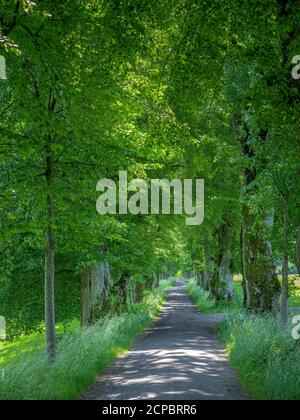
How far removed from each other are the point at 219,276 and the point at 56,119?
96.5 ft

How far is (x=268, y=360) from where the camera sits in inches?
408

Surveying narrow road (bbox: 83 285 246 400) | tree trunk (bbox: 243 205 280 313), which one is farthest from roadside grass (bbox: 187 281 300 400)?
tree trunk (bbox: 243 205 280 313)

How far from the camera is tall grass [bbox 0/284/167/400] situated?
30.6ft

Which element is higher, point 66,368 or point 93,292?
point 93,292

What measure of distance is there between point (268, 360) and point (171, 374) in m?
2.80

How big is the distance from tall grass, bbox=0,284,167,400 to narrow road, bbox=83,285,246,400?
34 centimetres

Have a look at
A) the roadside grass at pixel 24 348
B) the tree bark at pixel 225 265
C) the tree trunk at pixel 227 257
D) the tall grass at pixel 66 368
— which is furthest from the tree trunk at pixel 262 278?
the tree trunk at pixel 227 257

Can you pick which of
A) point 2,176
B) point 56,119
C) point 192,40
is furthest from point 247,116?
point 2,176

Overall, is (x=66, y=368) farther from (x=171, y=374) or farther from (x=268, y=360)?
(x=268, y=360)

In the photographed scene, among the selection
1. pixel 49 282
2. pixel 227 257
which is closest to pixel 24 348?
pixel 49 282

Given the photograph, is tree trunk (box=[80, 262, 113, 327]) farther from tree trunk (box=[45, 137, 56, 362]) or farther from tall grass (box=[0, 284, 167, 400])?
tree trunk (box=[45, 137, 56, 362])

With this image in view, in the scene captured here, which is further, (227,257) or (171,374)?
(227,257)
